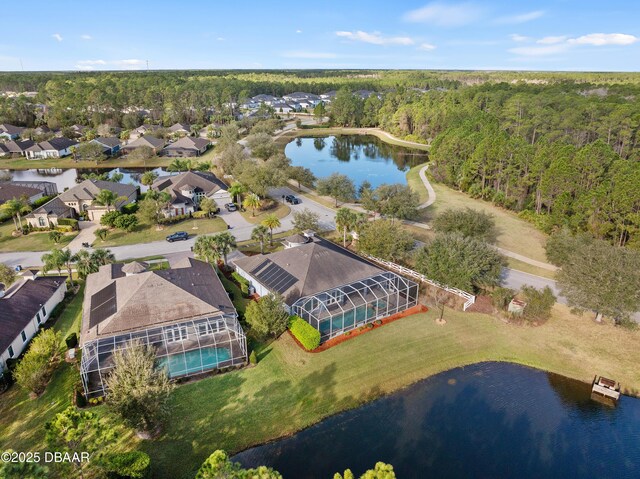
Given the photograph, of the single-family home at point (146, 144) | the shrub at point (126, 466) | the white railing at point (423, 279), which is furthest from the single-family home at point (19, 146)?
the shrub at point (126, 466)

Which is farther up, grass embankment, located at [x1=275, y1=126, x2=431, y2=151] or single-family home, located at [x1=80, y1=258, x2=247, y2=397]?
grass embankment, located at [x1=275, y1=126, x2=431, y2=151]

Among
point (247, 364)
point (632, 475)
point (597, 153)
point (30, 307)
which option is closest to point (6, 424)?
point (30, 307)

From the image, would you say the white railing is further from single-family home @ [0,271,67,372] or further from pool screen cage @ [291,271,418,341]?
single-family home @ [0,271,67,372]

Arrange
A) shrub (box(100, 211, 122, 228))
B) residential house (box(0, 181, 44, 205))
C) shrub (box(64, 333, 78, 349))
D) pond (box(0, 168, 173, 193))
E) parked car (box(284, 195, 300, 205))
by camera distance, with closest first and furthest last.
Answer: shrub (box(64, 333, 78, 349))
shrub (box(100, 211, 122, 228))
residential house (box(0, 181, 44, 205))
parked car (box(284, 195, 300, 205))
pond (box(0, 168, 173, 193))

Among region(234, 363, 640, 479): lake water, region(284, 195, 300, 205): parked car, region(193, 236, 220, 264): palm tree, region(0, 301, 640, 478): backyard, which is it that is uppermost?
region(193, 236, 220, 264): palm tree

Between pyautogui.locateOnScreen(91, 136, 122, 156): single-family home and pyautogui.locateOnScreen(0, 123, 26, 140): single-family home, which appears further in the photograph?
pyautogui.locateOnScreen(0, 123, 26, 140): single-family home

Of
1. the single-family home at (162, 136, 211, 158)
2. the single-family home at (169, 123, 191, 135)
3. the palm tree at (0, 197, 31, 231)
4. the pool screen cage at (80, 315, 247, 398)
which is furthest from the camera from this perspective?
the single-family home at (169, 123, 191, 135)

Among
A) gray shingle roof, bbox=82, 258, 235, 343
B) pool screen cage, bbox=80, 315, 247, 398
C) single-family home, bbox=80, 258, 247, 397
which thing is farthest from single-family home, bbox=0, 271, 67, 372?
pool screen cage, bbox=80, 315, 247, 398

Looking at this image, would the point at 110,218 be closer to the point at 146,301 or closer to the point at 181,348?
the point at 146,301

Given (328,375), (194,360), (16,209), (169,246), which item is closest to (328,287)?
(328,375)
